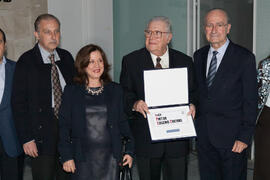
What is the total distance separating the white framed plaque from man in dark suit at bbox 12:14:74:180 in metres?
0.82

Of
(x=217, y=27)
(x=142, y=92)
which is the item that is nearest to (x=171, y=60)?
(x=142, y=92)

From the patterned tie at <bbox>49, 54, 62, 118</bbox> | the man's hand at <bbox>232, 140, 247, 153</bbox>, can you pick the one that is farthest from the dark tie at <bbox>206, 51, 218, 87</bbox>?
the patterned tie at <bbox>49, 54, 62, 118</bbox>

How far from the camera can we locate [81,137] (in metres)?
2.81

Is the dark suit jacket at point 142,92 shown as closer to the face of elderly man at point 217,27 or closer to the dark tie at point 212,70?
the dark tie at point 212,70

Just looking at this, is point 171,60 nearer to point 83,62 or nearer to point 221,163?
point 83,62

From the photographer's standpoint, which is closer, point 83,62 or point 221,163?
point 83,62

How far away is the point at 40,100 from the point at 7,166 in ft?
2.13

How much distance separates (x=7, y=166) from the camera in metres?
3.21

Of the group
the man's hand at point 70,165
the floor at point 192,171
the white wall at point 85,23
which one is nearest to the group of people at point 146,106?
the man's hand at point 70,165

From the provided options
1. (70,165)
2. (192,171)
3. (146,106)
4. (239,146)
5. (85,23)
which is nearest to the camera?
(70,165)

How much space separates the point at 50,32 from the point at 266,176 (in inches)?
89.1

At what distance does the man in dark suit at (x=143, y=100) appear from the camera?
10.2 ft

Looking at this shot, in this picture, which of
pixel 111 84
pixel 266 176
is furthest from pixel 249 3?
pixel 111 84

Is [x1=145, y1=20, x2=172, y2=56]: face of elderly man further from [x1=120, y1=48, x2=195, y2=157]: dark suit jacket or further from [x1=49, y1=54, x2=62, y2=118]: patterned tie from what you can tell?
[x1=49, y1=54, x2=62, y2=118]: patterned tie
